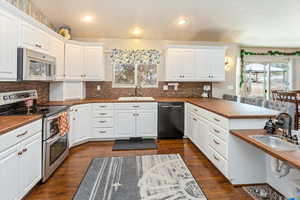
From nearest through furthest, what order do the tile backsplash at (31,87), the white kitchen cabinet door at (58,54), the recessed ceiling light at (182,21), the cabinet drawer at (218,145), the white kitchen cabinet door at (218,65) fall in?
the cabinet drawer at (218,145)
the tile backsplash at (31,87)
the white kitchen cabinet door at (58,54)
the recessed ceiling light at (182,21)
the white kitchen cabinet door at (218,65)

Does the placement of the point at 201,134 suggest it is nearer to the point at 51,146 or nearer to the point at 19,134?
the point at 51,146

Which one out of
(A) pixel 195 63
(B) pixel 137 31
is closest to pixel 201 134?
(A) pixel 195 63

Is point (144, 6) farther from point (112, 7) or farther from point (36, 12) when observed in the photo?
point (36, 12)

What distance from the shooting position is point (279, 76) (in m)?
5.95

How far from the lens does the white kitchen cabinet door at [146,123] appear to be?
13.4ft

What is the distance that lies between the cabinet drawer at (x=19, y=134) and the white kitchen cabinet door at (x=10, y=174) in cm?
6

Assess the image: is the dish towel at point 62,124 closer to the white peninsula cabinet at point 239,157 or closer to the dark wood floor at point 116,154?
the dark wood floor at point 116,154

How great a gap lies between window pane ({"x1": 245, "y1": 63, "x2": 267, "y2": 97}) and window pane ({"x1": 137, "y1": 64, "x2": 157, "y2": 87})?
9.91ft

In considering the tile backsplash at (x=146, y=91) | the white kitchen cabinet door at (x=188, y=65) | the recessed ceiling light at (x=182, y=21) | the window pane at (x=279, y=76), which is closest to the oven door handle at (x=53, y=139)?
the tile backsplash at (x=146, y=91)

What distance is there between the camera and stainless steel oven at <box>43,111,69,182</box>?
2.32 metres

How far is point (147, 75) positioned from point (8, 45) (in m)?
3.13

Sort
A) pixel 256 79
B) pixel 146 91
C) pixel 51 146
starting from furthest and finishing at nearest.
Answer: pixel 256 79
pixel 146 91
pixel 51 146

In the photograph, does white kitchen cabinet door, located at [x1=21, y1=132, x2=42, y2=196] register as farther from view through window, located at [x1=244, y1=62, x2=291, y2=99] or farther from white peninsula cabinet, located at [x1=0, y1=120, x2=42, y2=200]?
view through window, located at [x1=244, y1=62, x2=291, y2=99]

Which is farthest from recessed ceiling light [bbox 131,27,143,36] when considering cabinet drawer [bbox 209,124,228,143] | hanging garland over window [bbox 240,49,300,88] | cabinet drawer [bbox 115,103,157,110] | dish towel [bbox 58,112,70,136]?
hanging garland over window [bbox 240,49,300,88]
